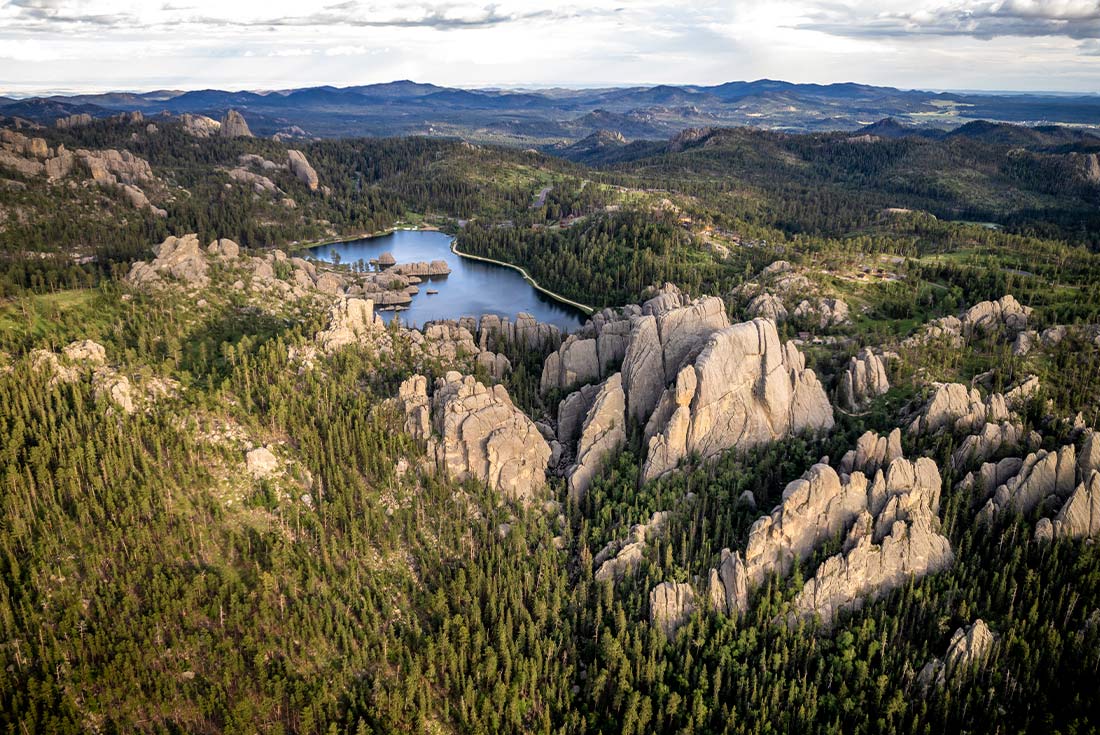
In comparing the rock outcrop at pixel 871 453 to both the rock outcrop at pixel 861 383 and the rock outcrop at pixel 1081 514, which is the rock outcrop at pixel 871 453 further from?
the rock outcrop at pixel 861 383

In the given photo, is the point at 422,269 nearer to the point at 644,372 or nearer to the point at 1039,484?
the point at 644,372

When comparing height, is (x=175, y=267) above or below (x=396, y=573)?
above

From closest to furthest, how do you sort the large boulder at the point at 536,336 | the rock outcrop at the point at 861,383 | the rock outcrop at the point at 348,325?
the rock outcrop at the point at 861,383 → the rock outcrop at the point at 348,325 → the large boulder at the point at 536,336

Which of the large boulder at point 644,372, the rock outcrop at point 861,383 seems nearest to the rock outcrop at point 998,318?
the rock outcrop at point 861,383

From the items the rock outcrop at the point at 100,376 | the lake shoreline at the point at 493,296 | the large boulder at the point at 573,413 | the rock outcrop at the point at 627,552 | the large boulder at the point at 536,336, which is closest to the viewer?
the rock outcrop at the point at 627,552

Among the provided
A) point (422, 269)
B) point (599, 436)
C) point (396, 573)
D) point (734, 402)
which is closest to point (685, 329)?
point (734, 402)

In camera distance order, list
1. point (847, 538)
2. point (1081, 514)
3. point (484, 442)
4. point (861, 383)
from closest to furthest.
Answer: point (1081, 514) → point (847, 538) → point (484, 442) → point (861, 383)

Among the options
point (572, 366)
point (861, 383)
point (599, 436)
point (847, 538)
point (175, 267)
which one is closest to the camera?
point (847, 538)
